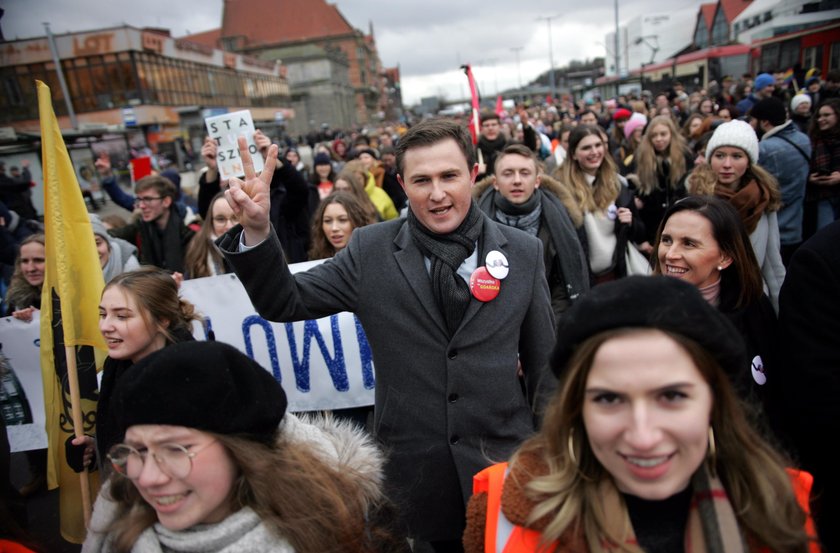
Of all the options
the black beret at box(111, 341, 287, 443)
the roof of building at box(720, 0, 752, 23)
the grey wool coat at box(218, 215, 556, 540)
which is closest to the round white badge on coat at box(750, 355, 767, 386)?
the grey wool coat at box(218, 215, 556, 540)

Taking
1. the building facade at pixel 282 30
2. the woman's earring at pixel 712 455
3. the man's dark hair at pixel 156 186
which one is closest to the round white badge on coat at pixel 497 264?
the woman's earring at pixel 712 455

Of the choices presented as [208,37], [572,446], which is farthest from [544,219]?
[208,37]

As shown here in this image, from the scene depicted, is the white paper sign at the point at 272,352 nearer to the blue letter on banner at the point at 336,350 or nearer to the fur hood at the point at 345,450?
the blue letter on banner at the point at 336,350

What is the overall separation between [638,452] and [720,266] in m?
1.52

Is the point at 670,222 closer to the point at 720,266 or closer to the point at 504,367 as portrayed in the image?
the point at 720,266

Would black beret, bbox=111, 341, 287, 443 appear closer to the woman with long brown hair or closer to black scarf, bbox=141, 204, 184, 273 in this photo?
the woman with long brown hair

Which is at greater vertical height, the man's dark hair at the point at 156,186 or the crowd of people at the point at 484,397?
the man's dark hair at the point at 156,186

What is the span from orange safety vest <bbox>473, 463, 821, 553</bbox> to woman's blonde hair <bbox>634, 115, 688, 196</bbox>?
4470 mm

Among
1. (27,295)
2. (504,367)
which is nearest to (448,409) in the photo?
(504,367)

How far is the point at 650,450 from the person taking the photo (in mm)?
1226

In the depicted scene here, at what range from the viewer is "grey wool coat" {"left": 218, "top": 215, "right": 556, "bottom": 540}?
207 centimetres

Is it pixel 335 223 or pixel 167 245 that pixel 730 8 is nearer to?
pixel 335 223

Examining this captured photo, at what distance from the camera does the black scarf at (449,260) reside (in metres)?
2.06

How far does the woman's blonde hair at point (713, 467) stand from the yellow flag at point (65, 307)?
2.32 m
